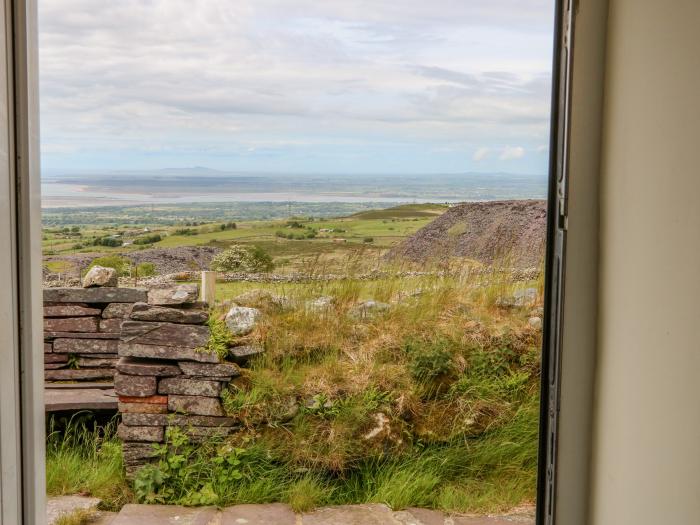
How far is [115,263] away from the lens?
2.73 meters

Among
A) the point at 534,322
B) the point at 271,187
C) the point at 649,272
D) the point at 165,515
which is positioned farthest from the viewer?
the point at 534,322

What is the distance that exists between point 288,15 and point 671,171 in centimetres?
207

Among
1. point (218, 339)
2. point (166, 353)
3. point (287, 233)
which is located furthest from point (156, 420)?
point (287, 233)

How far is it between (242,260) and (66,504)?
41.2 inches

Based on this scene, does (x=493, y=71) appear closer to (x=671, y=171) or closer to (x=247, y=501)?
(x=247, y=501)

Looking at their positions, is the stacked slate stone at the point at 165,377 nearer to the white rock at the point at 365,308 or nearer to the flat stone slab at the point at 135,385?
the flat stone slab at the point at 135,385

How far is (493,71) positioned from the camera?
2.63 m

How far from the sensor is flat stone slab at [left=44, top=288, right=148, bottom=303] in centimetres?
267

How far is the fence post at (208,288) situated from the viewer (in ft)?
8.99

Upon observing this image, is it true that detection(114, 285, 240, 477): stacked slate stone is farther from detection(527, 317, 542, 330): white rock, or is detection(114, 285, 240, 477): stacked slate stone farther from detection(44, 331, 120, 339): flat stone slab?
detection(527, 317, 542, 330): white rock

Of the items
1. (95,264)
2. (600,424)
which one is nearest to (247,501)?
(95,264)

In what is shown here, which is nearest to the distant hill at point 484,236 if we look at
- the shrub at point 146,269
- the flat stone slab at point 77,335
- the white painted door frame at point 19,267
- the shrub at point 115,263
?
the shrub at point 146,269

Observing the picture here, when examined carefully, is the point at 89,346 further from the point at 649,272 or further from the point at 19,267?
the point at 649,272

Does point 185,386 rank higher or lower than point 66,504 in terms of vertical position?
higher
